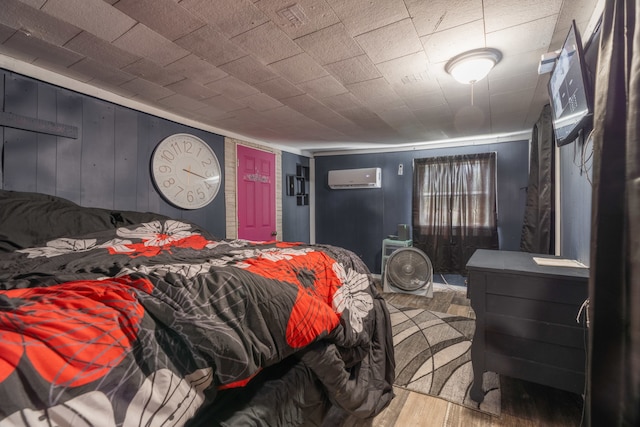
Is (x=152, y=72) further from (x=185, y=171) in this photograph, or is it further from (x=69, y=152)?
(x=185, y=171)

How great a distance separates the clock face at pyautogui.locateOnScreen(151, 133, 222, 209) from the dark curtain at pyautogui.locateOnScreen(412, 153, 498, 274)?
2725 mm

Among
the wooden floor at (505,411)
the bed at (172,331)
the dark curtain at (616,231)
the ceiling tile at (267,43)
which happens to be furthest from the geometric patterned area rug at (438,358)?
the ceiling tile at (267,43)

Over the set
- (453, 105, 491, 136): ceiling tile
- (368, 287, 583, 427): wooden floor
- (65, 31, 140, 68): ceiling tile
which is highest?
(453, 105, 491, 136): ceiling tile

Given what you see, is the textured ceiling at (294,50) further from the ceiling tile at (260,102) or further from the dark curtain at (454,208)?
the dark curtain at (454,208)

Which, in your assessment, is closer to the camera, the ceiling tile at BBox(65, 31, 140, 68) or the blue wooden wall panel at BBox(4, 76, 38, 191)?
the ceiling tile at BBox(65, 31, 140, 68)

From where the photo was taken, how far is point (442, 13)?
1357 mm

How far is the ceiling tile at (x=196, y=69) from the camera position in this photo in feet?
5.88

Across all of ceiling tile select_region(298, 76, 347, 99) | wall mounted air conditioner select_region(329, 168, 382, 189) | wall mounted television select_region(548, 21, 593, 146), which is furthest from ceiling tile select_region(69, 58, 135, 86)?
wall mounted air conditioner select_region(329, 168, 382, 189)

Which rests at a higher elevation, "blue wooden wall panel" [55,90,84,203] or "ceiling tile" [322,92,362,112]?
"ceiling tile" [322,92,362,112]

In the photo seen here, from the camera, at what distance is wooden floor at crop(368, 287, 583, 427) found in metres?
1.50

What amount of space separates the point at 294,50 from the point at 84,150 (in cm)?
175

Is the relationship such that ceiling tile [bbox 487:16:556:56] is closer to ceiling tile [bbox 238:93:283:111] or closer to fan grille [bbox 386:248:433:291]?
ceiling tile [bbox 238:93:283:111]

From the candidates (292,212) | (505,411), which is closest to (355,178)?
(292,212)

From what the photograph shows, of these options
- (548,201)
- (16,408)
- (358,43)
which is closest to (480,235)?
(548,201)
